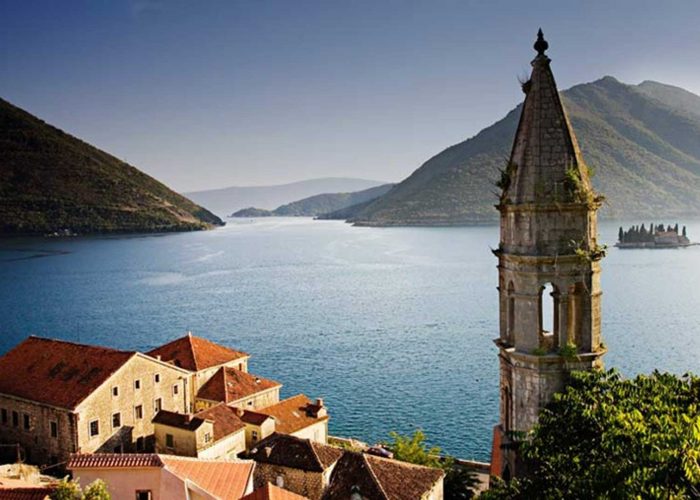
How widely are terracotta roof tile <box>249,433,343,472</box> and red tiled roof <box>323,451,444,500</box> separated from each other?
2.82 metres

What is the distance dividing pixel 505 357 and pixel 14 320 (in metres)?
83.2

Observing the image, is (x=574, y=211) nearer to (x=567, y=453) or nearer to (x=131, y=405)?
(x=567, y=453)

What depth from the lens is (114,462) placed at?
19891 millimetres

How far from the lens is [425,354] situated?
6294cm

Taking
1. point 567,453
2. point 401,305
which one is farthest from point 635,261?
point 567,453

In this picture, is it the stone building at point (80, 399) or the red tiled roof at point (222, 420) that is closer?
the stone building at point (80, 399)

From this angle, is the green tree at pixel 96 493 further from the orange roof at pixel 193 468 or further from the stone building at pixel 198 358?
the stone building at pixel 198 358

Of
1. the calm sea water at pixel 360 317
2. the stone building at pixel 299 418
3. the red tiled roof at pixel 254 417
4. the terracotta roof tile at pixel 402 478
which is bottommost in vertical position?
the calm sea water at pixel 360 317

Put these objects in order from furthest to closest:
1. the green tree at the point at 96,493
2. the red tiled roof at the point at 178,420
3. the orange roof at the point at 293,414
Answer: the orange roof at the point at 293,414
the red tiled roof at the point at 178,420
the green tree at the point at 96,493

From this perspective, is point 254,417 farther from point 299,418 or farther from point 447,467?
point 447,467

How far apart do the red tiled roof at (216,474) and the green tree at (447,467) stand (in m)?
10.3

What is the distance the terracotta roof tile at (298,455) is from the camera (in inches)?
1069

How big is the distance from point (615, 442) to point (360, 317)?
7379 cm

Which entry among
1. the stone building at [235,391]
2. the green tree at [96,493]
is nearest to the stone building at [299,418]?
the stone building at [235,391]
